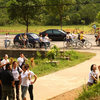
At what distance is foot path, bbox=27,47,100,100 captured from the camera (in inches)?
482

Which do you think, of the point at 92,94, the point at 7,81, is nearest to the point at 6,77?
the point at 7,81

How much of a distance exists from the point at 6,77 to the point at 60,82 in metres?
4.85

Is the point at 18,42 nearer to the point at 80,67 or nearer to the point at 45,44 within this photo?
the point at 45,44

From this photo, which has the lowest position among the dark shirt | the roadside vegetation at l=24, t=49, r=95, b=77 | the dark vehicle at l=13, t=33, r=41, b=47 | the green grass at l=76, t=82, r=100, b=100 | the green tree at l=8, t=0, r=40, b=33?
the green grass at l=76, t=82, r=100, b=100

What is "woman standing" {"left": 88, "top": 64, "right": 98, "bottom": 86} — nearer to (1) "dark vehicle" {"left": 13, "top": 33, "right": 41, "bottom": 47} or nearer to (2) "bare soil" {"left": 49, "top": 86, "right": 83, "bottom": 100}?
(2) "bare soil" {"left": 49, "top": 86, "right": 83, "bottom": 100}

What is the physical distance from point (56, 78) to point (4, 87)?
17.7 feet

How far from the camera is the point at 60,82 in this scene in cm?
1409

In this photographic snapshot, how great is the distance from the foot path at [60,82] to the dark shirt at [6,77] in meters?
2.11

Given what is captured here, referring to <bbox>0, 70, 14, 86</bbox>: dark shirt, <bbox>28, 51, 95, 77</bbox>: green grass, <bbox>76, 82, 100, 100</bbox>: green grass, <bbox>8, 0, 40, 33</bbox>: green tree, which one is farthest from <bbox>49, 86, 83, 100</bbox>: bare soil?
<bbox>8, 0, 40, 33</bbox>: green tree

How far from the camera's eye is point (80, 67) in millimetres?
17828

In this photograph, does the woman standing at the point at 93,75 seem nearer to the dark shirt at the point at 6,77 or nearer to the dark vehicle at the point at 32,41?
the dark shirt at the point at 6,77

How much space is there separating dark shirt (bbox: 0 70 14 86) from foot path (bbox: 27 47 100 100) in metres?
2.11

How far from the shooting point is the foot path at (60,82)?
1223 centimetres

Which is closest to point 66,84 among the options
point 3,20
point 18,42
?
point 18,42
